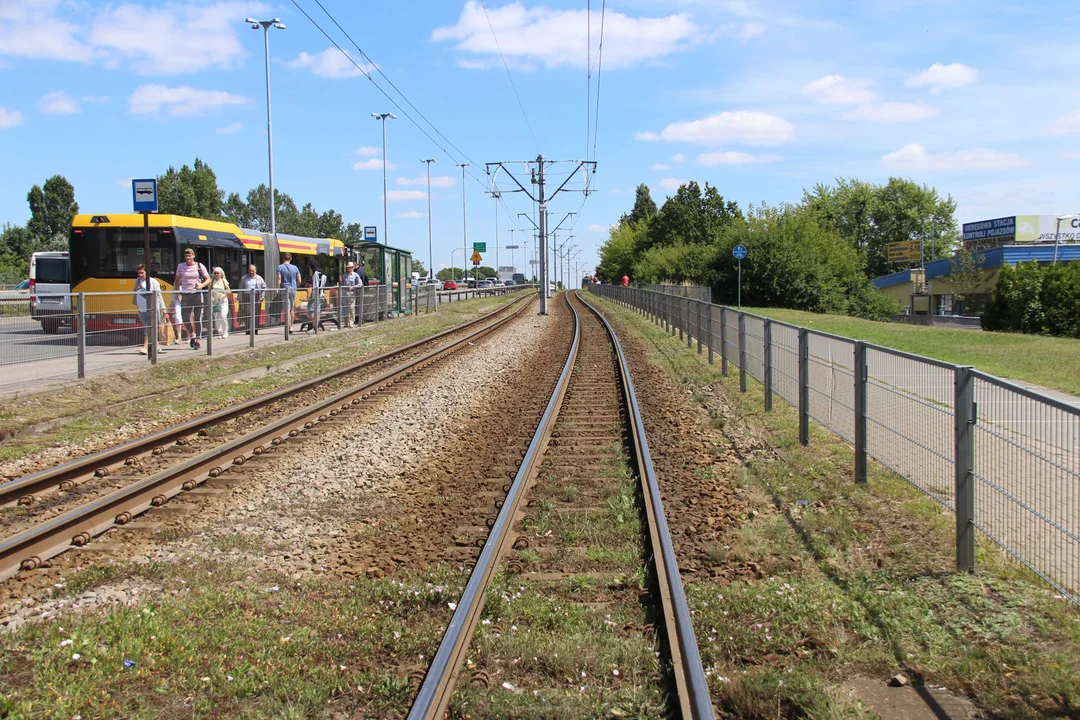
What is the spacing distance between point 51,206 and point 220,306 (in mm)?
103588

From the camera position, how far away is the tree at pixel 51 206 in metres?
108

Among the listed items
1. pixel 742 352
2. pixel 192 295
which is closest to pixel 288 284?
pixel 192 295

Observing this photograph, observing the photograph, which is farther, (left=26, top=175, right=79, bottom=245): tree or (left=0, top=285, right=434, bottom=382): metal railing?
(left=26, top=175, right=79, bottom=245): tree

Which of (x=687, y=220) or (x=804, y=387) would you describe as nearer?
(x=804, y=387)

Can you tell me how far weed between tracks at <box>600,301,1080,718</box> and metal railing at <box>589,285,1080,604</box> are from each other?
0.85ft

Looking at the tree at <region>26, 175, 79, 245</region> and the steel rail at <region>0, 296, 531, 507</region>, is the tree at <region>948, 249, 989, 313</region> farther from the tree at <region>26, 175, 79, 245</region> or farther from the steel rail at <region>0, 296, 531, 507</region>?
the tree at <region>26, 175, 79, 245</region>

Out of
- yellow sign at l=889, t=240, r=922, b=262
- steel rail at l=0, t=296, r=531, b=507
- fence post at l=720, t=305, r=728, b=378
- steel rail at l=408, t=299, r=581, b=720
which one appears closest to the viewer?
steel rail at l=408, t=299, r=581, b=720

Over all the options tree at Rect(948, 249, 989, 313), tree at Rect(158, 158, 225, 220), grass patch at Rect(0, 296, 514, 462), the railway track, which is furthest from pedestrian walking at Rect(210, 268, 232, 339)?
tree at Rect(158, 158, 225, 220)

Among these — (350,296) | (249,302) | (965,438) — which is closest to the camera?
(965,438)

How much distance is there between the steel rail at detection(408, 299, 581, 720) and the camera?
380 cm

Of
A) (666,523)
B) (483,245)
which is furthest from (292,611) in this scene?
(483,245)

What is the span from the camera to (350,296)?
28.6m

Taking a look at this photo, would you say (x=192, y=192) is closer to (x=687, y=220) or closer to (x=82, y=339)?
(x=687, y=220)

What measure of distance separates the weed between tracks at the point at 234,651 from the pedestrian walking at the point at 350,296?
22.9 m
